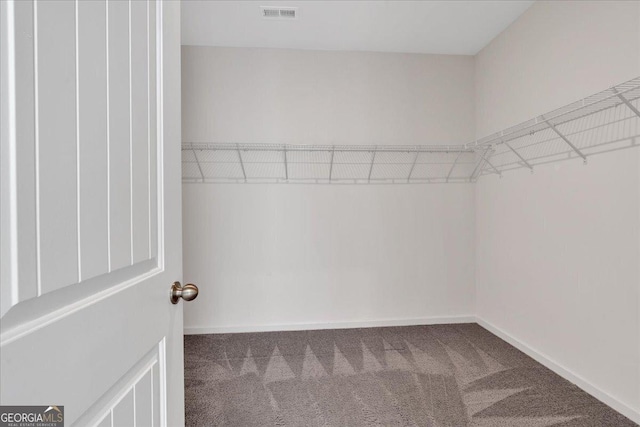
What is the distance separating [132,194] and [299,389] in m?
1.84

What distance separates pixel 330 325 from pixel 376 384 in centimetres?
104

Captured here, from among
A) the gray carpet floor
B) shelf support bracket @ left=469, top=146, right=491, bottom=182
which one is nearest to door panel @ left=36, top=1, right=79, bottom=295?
the gray carpet floor

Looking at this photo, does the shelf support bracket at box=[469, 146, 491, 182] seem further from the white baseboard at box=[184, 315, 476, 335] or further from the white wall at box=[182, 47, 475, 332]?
Result: the white baseboard at box=[184, 315, 476, 335]

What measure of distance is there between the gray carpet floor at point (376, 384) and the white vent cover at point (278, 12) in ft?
8.31

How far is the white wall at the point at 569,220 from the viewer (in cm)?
183

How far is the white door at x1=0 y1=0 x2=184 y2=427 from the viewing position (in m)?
0.39

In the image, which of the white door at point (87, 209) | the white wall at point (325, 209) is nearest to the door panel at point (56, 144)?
the white door at point (87, 209)

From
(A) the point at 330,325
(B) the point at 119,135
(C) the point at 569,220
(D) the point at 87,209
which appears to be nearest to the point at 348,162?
(A) the point at 330,325

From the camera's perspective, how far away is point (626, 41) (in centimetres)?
182

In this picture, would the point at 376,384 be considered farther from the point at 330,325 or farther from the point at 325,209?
the point at 325,209

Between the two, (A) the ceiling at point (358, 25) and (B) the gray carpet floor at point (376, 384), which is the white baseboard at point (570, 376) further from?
(A) the ceiling at point (358, 25)

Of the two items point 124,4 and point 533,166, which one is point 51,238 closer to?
point 124,4

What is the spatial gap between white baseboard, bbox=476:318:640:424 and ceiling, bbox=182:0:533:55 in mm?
2481

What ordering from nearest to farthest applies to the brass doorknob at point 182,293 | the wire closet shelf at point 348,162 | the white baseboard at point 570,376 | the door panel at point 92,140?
the door panel at point 92,140, the brass doorknob at point 182,293, the white baseboard at point 570,376, the wire closet shelf at point 348,162
